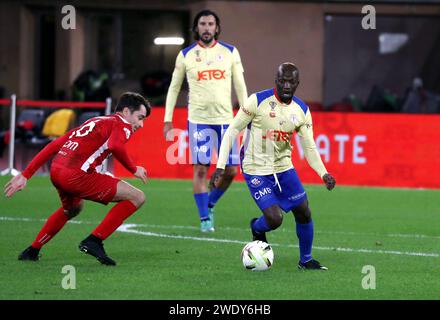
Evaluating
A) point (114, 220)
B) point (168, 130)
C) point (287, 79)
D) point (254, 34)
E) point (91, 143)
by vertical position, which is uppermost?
point (254, 34)

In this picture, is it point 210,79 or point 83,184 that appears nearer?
point 83,184

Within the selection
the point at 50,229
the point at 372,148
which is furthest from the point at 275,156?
the point at 372,148

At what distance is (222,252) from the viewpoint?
11672mm

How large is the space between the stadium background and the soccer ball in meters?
0.17

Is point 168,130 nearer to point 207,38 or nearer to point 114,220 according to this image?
point 207,38

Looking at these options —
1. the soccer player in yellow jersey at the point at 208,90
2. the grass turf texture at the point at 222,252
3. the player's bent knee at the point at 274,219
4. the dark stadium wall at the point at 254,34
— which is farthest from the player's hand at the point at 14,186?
the dark stadium wall at the point at 254,34

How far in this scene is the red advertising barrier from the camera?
19.4 meters

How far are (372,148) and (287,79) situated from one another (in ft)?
30.7

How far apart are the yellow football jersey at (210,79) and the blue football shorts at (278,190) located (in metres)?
3.01

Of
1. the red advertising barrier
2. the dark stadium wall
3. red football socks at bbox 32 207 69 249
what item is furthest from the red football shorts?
the dark stadium wall

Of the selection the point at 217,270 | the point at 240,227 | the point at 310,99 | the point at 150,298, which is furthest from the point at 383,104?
the point at 150,298

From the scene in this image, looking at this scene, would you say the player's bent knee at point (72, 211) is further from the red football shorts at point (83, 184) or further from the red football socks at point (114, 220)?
the red football socks at point (114, 220)

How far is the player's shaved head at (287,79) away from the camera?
10445 mm
